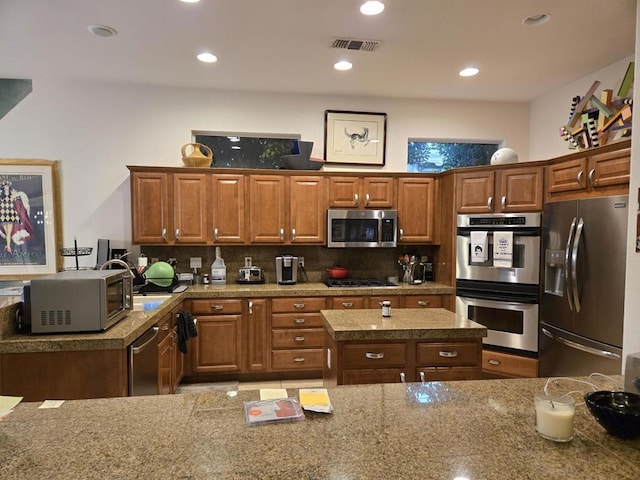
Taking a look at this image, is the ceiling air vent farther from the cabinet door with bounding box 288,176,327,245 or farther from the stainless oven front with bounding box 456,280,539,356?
the stainless oven front with bounding box 456,280,539,356

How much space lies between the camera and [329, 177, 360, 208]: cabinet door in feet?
13.6

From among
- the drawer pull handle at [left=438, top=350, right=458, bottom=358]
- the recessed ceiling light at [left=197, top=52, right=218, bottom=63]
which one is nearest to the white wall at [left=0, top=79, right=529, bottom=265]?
the recessed ceiling light at [left=197, top=52, right=218, bottom=63]

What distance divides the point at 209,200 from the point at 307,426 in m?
3.15

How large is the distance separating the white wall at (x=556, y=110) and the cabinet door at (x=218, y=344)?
12.2 feet

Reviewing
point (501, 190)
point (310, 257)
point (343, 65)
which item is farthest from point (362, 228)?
point (343, 65)

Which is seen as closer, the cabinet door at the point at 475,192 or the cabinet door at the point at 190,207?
the cabinet door at the point at 475,192

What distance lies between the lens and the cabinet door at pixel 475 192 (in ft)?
12.5

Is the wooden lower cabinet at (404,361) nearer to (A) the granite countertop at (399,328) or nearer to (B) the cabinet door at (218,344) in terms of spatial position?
(A) the granite countertop at (399,328)

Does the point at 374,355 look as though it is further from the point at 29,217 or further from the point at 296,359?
the point at 29,217

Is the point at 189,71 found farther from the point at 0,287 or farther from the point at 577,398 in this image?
the point at 577,398

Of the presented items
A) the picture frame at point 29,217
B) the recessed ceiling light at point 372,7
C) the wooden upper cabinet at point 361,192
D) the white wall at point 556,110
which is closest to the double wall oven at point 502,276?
the wooden upper cabinet at point 361,192

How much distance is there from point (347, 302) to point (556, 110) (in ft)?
9.82

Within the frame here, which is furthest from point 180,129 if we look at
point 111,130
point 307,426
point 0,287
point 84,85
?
point 307,426

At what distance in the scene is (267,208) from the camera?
13.3 feet
